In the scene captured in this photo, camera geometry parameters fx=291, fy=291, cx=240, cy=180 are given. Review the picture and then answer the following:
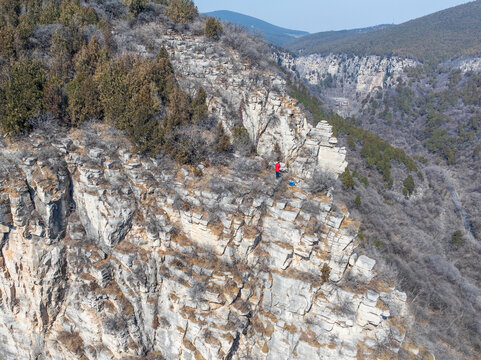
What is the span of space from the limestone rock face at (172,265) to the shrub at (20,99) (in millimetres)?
1430

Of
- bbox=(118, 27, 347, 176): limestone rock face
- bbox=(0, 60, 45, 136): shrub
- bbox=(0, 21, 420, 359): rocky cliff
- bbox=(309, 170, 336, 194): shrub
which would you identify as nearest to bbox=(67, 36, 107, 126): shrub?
bbox=(0, 21, 420, 359): rocky cliff

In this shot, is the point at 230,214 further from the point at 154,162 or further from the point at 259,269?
the point at 154,162

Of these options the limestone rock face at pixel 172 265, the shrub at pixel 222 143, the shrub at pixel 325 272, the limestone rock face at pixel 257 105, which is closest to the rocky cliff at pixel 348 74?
the limestone rock face at pixel 257 105

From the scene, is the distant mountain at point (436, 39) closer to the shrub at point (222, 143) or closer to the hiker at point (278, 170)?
the hiker at point (278, 170)

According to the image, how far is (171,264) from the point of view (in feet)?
64.5

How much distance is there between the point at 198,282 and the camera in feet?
61.4

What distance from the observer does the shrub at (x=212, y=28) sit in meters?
33.1

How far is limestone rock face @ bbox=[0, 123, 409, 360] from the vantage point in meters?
18.6

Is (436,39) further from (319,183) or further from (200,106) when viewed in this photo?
(319,183)

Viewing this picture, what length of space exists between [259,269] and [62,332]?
49.7ft

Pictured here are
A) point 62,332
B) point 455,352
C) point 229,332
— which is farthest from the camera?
point 455,352

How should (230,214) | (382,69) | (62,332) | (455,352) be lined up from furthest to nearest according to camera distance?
(382,69)
(455,352)
(62,332)
(230,214)

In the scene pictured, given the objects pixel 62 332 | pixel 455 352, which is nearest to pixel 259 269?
pixel 62 332

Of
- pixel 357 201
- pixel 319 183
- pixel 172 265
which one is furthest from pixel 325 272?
pixel 357 201
